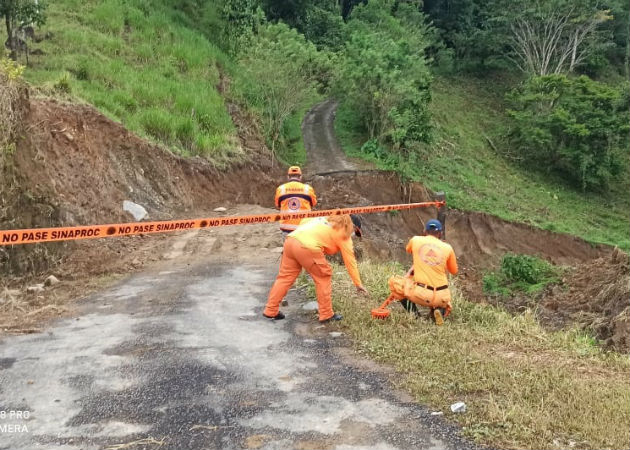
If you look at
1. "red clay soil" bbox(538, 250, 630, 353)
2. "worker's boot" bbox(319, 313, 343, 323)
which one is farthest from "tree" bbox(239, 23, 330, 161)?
"worker's boot" bbox(319, 313, 343, 323)

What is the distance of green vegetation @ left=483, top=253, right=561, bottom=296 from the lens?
49.4ft

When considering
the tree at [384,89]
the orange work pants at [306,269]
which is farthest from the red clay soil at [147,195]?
the orange work pants at [306,269]

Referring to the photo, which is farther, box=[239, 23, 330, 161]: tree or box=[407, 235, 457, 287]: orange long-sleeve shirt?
box=[239, 23, 330, 161]: tree

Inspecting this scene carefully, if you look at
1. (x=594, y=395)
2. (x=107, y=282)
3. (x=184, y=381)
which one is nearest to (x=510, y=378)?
(x=594, y=395)

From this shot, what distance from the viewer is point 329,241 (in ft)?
21.1

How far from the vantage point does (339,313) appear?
6754mm

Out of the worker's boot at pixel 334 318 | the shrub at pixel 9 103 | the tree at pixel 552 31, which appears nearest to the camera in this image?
the worker's boot at pixel 334 318

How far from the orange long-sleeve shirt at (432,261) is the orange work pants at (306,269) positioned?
1.09 m

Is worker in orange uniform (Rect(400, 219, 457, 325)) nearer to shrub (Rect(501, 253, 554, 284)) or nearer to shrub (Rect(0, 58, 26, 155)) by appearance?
shrub (Rect(0, 58, 26, 155))

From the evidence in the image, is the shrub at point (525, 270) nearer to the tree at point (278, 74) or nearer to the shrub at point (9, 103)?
the tree at point (278, 74)

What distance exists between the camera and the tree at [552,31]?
32.8 meters

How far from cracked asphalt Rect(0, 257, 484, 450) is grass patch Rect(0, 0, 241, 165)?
902 cm

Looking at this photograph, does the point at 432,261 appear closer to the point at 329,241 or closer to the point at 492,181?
the point at 329,241

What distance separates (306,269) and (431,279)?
58.4 inches
